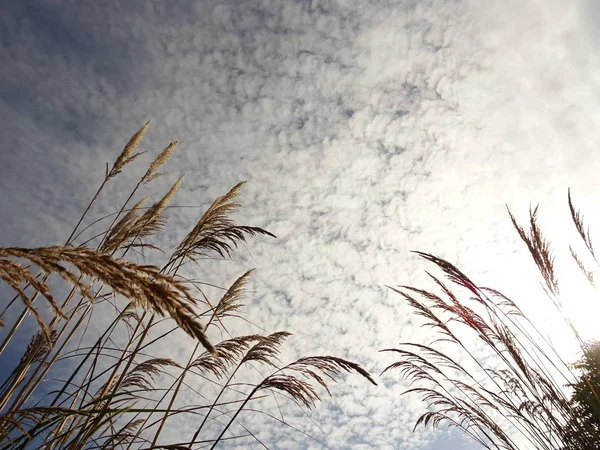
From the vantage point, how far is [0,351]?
2740mm

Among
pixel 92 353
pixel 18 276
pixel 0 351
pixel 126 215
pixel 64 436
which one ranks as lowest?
pixel 64 436

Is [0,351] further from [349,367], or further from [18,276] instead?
[349,367]

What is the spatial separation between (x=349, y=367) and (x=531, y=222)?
1.79 meters

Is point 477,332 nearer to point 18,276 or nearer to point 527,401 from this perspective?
point 527,401

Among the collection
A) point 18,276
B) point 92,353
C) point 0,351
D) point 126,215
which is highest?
point 126,215

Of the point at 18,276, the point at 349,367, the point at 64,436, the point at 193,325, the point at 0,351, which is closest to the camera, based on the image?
the point at 193,325

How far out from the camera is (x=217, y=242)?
2.84 m

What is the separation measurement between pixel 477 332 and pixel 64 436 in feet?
9.43

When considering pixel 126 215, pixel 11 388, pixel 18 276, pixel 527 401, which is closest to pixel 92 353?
pixel 11 388

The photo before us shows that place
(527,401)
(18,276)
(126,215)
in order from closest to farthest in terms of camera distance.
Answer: (18,276), (527,401), (126,215)

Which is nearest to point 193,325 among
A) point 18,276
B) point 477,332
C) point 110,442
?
point 18,276

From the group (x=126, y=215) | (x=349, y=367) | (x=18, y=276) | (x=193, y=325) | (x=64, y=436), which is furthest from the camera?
(x=126, y=215)

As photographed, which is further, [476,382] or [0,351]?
[476,382]

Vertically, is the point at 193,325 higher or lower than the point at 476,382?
lower
